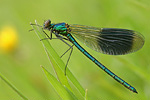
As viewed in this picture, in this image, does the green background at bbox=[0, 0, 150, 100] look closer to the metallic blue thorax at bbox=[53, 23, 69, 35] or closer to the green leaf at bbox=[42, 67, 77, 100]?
the metallic blue thorax at bbox=[53, 23, 69, 35]

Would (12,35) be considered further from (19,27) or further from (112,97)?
(112,97)

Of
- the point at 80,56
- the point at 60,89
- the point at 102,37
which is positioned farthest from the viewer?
the point at 80,56

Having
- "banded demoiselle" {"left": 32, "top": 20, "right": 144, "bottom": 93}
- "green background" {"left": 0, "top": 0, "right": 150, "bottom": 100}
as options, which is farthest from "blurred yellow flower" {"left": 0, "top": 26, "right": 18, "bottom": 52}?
"banded demoiselle" {"left": 32, "top": 20, "right": 144, "bottom": 93}

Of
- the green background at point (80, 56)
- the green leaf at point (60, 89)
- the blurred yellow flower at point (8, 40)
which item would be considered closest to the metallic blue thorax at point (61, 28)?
the green background at point (80, 56)

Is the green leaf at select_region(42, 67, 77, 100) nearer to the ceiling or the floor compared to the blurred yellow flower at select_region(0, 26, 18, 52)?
nearer to the floor

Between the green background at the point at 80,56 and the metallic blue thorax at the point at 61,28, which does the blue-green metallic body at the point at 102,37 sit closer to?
the metallic blue thorax at the point at 61,28

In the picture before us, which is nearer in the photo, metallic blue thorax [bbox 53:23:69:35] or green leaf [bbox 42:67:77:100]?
green leaf [bbox 42:67:77:100]

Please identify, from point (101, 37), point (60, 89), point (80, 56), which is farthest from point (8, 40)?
point (60, 89)

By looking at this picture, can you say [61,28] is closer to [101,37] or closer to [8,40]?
[101,37]

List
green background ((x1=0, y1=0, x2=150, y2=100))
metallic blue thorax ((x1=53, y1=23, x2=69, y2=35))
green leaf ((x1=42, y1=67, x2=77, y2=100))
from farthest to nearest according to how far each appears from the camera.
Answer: metallic blue thorax ((x1=53, y1=23, x2=69, y2=35)), green background ((x1=0, y1=0, x2=150, y2=100)), green leaf ((x1=42, y1=67, x2=77, y2=100))
